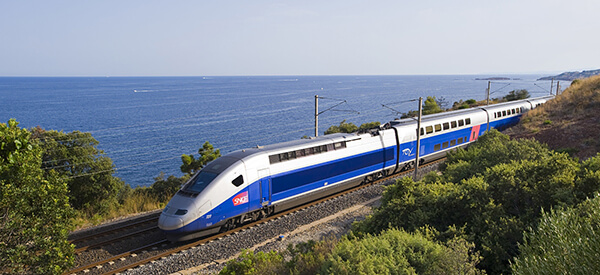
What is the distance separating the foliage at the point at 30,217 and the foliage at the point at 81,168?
11.9 metres

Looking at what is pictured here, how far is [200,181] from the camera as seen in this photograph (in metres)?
16.3

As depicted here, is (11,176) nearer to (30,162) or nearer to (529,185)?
(30,162)

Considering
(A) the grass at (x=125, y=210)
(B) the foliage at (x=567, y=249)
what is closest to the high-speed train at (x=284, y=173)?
(A) the grass at (x=125, y=210)

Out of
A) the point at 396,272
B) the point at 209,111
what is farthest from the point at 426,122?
the point at 209,111

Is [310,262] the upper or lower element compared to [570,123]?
upper

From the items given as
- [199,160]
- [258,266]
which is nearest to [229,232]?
[258,266]

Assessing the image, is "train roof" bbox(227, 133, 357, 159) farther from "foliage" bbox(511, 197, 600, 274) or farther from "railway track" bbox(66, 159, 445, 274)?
"foliage" bbox(511, 197, 600, 274)

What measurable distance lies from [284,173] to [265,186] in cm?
124

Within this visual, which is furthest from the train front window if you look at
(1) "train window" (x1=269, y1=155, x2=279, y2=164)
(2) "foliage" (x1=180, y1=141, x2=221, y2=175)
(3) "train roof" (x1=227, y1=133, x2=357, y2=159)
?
(2) "foliage" (x1=180, y1=141, x2=221, y2=175)

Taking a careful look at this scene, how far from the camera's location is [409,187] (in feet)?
50.0

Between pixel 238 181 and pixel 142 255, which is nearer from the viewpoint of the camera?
pixel 142 255

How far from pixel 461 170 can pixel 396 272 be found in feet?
39.1

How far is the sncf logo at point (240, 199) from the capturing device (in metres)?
16.4

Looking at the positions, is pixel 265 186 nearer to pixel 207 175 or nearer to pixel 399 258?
pixel 207 175
